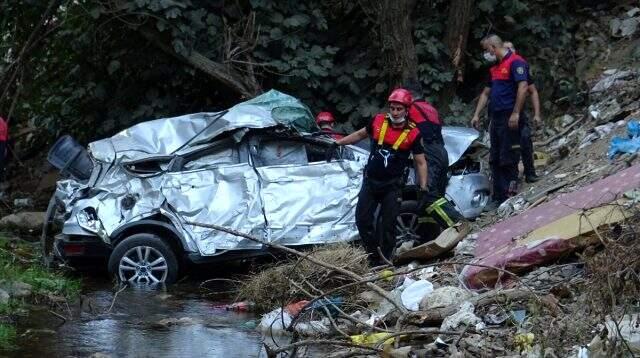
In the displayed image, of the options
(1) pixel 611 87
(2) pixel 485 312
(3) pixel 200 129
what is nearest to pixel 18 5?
(3) pixel 200 129

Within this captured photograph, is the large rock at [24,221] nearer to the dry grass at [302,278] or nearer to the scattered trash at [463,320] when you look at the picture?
the dry grass at [302,278]

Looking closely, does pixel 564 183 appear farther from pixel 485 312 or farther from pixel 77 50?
pixel 77 50

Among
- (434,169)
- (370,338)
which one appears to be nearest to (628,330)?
(370,338)

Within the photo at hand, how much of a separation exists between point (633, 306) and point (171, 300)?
5093 millimetres

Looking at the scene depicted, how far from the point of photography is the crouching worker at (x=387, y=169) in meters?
9.96

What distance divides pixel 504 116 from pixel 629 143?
5.02ft

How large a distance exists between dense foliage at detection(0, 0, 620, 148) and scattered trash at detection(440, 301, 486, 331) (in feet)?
24.1

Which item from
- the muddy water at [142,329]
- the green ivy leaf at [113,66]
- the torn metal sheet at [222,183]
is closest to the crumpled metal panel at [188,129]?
the torn metal sheet at [222,183]

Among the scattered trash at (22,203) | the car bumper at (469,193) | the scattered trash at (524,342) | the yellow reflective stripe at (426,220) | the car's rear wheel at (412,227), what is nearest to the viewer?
the scattered trash at (524,342)

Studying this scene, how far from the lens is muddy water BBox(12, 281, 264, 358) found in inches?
311

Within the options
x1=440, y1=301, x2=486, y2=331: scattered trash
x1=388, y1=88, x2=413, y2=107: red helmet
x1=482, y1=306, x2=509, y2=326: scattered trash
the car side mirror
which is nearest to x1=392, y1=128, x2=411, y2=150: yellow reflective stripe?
x1=388, y1=88, x2=413, y2=107: red helmet

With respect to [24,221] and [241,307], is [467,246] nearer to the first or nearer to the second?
[241,307]

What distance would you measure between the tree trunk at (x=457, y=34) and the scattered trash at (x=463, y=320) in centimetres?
802

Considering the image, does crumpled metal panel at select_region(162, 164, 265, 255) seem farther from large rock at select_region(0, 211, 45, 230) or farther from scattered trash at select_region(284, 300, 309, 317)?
large rock at select_region(0, 211, 45, 230)
